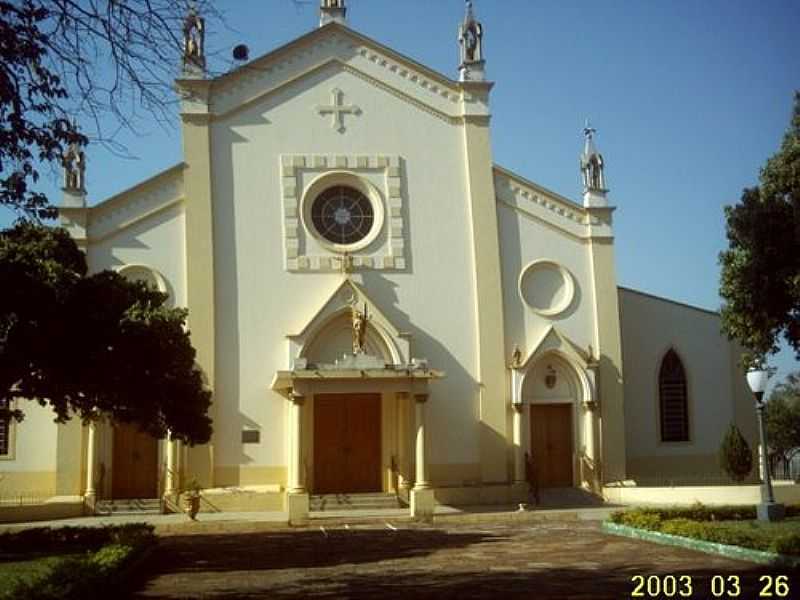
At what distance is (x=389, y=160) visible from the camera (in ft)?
103

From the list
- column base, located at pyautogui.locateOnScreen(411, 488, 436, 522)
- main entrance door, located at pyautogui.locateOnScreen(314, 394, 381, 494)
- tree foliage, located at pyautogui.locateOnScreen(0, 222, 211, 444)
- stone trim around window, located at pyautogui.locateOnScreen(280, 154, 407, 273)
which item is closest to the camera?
tree foliage, located at pyautogui.locateOnScreen(0, 222, 211, 444)

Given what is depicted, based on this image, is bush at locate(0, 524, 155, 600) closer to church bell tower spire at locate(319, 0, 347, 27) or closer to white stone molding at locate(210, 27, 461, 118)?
white stone molding at locate(210, 27, 461, 118)

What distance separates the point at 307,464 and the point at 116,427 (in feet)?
18.8

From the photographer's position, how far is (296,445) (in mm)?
27578

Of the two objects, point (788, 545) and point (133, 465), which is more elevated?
point (133, 465)

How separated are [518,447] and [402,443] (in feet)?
12.2

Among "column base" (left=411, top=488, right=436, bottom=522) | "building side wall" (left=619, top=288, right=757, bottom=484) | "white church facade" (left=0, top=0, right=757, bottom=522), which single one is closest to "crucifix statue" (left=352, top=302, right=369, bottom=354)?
"white church facade" (left=0, top=0, right=757, bottom=522)

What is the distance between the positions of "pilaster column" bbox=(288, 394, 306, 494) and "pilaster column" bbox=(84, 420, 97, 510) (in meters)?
5.55

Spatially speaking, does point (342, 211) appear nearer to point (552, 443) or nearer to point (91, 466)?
point (552, 443)

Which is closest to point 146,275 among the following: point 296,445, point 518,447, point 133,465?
point 133,465

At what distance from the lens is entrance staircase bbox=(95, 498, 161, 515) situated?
1086 inches

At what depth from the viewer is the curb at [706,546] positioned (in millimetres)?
13836

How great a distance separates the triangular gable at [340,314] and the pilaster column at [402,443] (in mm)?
1369

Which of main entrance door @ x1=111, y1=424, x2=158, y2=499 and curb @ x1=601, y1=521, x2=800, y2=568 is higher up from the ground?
main entrance door @ x1=111, y1=424, x2=158, y2=499
